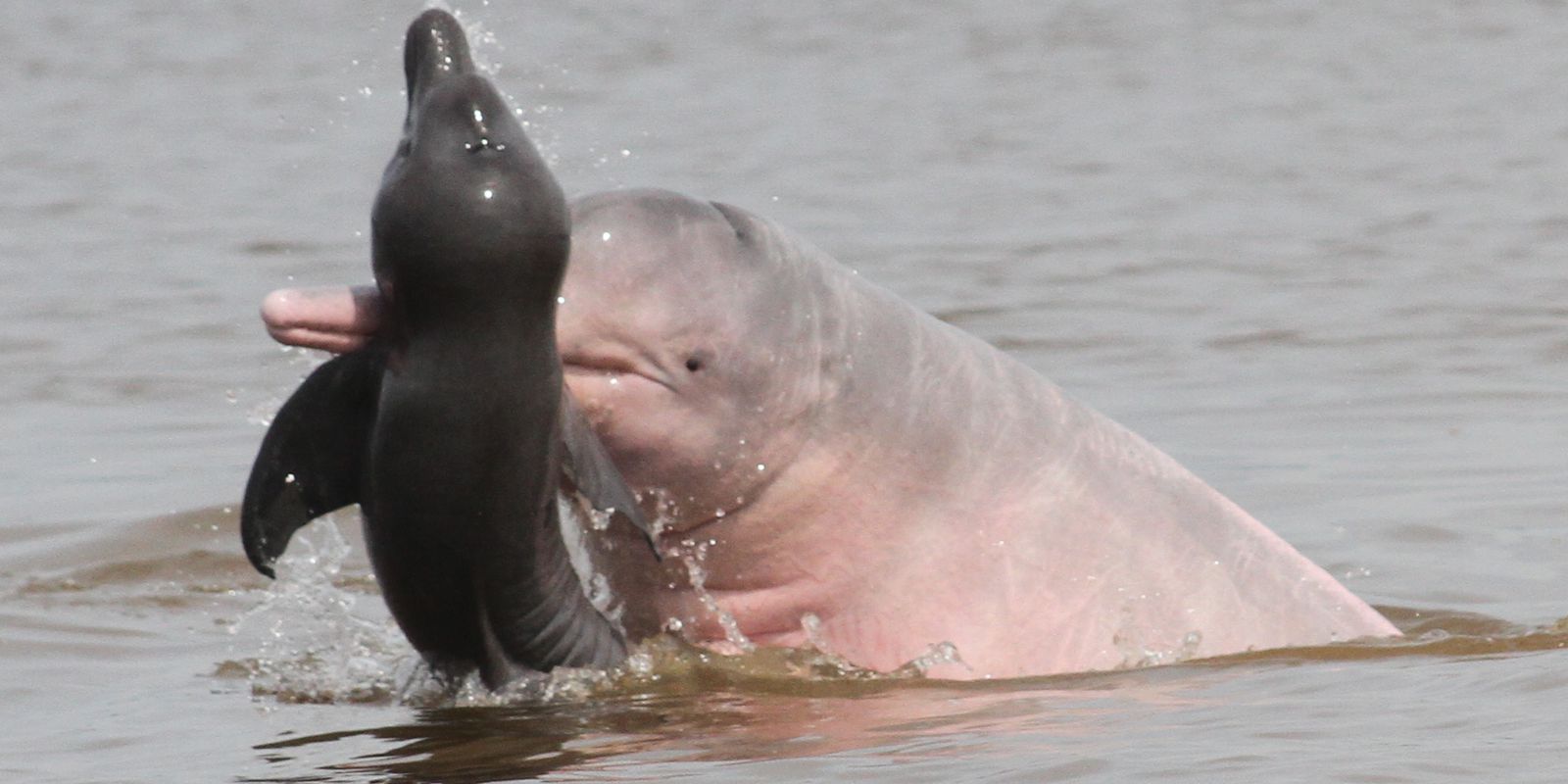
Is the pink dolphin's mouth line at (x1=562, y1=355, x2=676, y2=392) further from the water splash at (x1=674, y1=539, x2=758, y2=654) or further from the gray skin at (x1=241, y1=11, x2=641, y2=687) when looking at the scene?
the water splash at (x1=674, y1=539, x2=758, y2=654)

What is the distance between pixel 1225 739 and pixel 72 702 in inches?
109

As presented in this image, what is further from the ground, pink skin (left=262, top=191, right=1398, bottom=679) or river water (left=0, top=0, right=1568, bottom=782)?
pink skin (left=262, top=191, right=1398, bottom=679)

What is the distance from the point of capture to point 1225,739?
5.08 metres

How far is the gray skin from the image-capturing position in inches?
191

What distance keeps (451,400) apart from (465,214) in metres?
0.36

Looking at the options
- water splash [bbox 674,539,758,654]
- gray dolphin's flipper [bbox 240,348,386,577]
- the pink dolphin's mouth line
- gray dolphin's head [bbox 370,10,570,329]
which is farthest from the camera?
water splash [bbox 674,539,758,654]

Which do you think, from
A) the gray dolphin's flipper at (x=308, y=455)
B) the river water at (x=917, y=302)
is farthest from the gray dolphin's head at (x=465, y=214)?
the river water at (x=917, y=302)

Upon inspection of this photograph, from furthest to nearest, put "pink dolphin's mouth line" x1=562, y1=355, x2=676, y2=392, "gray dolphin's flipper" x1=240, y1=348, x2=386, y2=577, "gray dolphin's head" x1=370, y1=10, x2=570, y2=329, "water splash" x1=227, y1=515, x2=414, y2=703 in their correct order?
"water splash" x1=227, y1=515, x2=414, y2=703 < "pink dolphin's mouth line" x1=562, y1=355, x2=676, y2=392 < "gray dolphin's flipper" x1=240, y1=348, x2=386, y2=577 < "gray dolphin's head" x1=370, y1=10, x2=570, y2=329

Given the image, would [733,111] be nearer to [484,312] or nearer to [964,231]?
[964,231]

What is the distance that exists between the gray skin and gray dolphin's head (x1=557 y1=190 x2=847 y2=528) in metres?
0.21

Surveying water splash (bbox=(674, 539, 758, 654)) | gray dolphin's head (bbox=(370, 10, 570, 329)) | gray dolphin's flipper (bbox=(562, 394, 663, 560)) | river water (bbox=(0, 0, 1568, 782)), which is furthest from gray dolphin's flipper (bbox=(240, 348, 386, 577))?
water splash (bbox=(674, 539, 758, 654))

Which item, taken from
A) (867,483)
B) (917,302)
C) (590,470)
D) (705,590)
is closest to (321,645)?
(705,590)

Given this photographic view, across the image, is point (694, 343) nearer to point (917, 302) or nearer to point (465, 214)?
point (465, 214)

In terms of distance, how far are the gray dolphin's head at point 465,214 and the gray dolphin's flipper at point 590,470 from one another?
0.29 m
